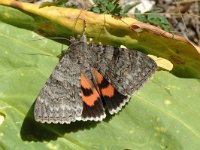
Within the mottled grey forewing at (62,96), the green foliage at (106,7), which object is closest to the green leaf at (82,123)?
the mottled grey forewing at (62,96)

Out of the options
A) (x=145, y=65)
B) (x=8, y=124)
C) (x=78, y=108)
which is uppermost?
(x=145, y=65)

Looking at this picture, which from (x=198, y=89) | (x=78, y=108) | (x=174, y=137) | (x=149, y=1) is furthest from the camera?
(x=149, y=1)

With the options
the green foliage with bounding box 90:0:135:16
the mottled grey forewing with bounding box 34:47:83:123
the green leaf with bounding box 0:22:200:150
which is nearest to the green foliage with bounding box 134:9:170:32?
the green foliage with bounding box 90:0:135:16

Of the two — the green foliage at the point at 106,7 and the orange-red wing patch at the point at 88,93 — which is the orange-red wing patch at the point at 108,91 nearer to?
the orange-red wing patch at the point at 88,93

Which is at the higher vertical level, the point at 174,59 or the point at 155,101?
the point at 174,59

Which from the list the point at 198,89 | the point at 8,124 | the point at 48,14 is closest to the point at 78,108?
the point at 8,124

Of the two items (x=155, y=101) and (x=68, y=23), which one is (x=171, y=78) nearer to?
(x=155, y=101)

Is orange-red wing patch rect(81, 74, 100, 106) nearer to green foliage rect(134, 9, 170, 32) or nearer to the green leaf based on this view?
the green leaf

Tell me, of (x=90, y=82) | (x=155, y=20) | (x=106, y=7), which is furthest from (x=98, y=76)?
(x=155, y=20)
